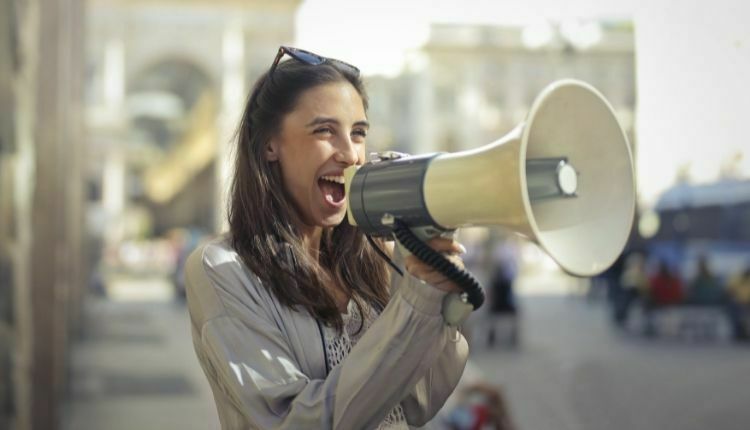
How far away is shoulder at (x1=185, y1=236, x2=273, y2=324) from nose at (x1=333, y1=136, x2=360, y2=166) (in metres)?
0.21

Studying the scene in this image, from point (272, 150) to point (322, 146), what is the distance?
12 cm

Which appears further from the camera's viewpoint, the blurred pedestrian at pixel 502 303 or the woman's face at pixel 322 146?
the blurred pedestrian at pixel 502 303

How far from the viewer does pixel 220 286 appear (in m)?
1.46

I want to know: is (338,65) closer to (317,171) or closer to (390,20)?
(317,171)

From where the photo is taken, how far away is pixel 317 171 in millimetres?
1577

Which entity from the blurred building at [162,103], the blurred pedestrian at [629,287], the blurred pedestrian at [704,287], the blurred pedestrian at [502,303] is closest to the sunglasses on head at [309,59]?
the blurred pedestrian at [704,287]

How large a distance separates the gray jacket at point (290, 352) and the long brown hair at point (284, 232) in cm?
3

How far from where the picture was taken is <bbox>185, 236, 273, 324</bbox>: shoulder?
4.73 ft

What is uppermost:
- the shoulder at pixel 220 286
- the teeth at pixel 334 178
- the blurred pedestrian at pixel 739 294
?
the teeth at pixel 334 178

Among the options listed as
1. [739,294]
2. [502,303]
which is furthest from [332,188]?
[502,303]

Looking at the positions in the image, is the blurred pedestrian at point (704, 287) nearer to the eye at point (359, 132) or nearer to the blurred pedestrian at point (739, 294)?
the blurred pedestrian at point (739, 294)

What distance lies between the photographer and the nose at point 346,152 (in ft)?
5.09

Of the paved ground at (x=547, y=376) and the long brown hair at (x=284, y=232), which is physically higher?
the long brown hair at (x=284, y=232)

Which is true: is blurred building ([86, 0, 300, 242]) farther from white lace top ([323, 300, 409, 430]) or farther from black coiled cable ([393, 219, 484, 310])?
black coiled cable ([393, 219, 484, 310])
